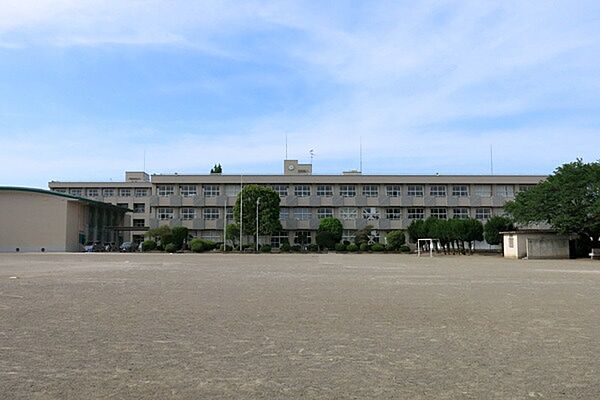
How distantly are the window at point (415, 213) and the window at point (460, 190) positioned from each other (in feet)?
16.6

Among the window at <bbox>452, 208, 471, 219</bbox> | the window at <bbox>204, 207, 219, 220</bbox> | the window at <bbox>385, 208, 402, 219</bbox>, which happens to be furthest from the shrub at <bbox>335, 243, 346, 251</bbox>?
the window at <bbox>204, 207, 219, 220</bbox>

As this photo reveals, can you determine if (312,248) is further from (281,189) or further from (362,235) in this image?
(281,189)

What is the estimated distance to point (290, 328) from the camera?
904cm

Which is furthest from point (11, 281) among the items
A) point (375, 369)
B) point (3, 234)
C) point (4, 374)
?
point (3, 234)

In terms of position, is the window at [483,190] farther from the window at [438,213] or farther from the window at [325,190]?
the window at [325,190]

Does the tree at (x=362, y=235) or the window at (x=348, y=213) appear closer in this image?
the tree at (x=362, y=235)

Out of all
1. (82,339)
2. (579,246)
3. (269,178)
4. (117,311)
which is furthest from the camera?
(269,178)

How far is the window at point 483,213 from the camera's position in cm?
7906

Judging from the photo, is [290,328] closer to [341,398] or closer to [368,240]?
[341,398]

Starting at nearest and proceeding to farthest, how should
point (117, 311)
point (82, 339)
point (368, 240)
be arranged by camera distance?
point (82, 339) → point (117, 311) → point (368, 240)

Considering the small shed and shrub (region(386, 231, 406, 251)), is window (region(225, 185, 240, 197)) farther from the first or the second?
the small shed

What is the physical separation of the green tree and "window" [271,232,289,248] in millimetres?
6720

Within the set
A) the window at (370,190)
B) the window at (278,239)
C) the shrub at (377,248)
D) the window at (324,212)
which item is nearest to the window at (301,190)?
the window at (324,212)

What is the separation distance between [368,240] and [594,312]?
64440mm
